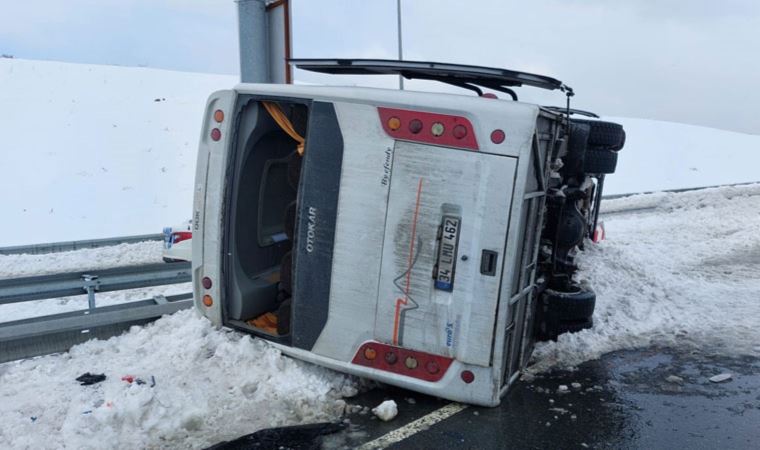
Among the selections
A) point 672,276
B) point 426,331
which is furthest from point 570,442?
point 672,276

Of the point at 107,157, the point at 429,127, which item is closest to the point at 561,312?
the point at 429,127

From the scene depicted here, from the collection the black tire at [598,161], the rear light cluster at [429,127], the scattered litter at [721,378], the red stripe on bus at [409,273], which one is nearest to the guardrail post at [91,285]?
the red stripe on bus at [409,273]

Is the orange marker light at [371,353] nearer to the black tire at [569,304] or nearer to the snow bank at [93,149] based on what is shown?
the black tire at [569,304]

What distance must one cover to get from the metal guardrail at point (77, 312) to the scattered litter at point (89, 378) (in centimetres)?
50

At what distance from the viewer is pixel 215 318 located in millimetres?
4867

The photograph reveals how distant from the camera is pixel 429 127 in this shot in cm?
402

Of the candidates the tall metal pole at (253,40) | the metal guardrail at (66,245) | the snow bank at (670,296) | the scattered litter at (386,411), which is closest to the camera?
the scattered litter at (386,411)

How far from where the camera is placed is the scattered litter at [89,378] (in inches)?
164

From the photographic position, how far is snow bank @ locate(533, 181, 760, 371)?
18.8 ft

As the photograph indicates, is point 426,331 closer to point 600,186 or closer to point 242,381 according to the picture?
point 242,381

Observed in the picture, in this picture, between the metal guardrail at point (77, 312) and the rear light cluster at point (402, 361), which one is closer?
the rear light cluster at point (402, 361)

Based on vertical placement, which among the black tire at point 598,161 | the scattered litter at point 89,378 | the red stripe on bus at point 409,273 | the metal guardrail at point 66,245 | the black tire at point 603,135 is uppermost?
the black tire at point 603,135

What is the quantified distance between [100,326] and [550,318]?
12.2ft

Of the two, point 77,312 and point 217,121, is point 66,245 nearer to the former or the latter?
point 77,312
